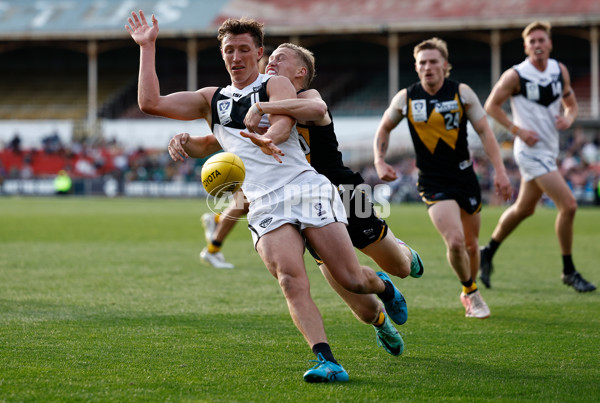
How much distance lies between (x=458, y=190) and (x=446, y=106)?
2.49 ft

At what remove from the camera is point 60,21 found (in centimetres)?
4472

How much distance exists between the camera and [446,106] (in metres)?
6.93

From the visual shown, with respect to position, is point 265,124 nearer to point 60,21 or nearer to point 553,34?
point 553,34

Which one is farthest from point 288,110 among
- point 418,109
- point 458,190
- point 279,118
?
point 458,190

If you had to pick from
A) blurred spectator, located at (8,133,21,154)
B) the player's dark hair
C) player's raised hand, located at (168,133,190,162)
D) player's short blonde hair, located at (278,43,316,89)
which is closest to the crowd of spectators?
blurred spectator, located at (8,133,21,154)

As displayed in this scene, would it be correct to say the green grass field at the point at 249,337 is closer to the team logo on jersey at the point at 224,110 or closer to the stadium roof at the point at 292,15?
the team logo on jersey at the point at 224,110

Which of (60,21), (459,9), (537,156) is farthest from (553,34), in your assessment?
(537,156)

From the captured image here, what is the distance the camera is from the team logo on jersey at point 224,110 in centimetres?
474

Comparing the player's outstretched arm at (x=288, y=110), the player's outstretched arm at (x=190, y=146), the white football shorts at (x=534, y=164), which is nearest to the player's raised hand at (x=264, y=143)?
the player's outstretched arm at (x=288, y=110)

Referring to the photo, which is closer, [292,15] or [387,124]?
[387,124]

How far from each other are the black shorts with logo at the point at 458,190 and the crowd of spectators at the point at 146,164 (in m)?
22.8

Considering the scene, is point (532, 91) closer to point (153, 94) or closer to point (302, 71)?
point (302, 71)

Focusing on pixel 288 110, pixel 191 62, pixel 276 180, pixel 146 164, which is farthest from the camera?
pixel 191 62

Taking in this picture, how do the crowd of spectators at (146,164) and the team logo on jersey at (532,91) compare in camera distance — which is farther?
the crowd of spectators at (146,164)
